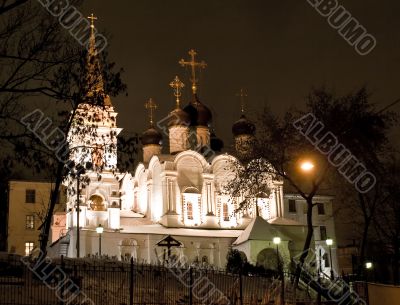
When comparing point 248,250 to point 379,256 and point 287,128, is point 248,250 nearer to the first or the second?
point 287,128

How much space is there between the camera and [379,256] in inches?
2282

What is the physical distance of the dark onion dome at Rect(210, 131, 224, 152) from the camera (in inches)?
2281

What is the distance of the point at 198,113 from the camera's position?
176ft

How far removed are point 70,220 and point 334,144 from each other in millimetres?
23712

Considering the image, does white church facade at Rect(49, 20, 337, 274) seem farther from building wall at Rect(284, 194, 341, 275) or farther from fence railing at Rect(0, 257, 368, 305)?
fence railing at Rect(0, 257, 368, 305)

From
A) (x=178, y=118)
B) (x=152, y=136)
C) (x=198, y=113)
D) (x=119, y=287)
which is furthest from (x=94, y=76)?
(x=152, y=136)

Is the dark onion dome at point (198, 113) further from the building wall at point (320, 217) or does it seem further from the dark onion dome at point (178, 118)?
the building wall at point (320, 217)

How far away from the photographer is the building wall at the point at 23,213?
57750mm

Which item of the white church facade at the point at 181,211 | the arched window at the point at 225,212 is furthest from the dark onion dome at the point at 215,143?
the arched window at the point at 225,212

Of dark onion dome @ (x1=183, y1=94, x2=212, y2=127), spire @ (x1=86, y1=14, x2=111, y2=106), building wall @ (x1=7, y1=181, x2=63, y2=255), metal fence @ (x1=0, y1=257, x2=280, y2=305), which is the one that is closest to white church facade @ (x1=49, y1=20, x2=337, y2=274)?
dark onion dome @ (x1=183, y1=94, x2=212, y2=127)

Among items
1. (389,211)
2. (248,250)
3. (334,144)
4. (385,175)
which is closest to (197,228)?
(248,250)

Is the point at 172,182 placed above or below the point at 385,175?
above

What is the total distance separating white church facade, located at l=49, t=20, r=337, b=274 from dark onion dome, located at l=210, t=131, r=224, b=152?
341cm

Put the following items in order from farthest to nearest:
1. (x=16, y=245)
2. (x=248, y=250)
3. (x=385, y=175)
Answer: (x=16, y=245)
(x=248, y=250)
(x=385, y=175)
